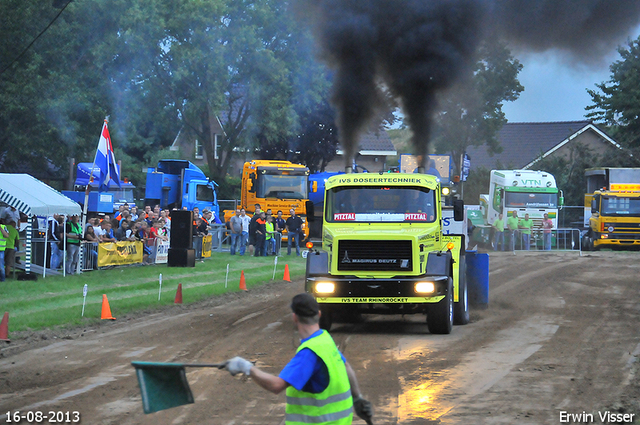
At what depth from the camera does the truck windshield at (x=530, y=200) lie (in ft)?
125

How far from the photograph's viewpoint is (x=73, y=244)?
67.7ft

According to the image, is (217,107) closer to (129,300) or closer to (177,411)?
(129,300)

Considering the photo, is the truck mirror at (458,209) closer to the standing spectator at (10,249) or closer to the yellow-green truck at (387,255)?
the yellow-green truck at (387,255)

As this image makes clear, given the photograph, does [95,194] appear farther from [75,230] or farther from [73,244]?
[73,244]

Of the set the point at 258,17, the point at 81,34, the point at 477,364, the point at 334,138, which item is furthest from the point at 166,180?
the point at 477,364

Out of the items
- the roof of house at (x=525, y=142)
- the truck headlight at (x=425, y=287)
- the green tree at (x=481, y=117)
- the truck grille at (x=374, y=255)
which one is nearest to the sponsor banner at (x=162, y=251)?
the truck grille at (x=374, y=255)

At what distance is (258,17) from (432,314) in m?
33.2

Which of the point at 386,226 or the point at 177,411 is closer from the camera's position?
the point at 177,411

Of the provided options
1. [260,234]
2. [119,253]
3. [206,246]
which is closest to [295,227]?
[260,234]

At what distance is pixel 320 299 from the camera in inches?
489

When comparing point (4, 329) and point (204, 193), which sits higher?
point (204, 193)

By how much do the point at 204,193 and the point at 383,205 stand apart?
2484cm

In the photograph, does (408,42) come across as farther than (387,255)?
Yes

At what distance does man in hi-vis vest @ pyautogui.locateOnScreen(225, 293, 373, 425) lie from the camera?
14.6 ft
